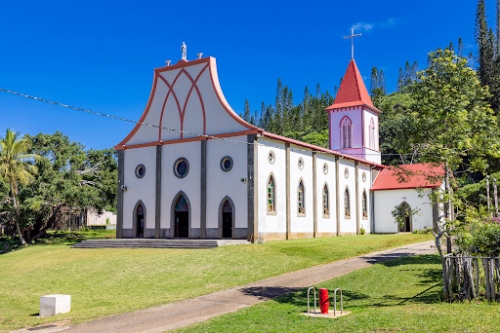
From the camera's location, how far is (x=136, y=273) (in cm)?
2005

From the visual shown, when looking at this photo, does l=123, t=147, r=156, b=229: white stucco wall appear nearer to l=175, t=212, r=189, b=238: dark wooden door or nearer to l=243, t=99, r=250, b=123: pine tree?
l=175, t=212, r=189, b=238: dark wooden door

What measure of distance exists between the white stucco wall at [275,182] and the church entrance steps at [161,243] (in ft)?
6.65

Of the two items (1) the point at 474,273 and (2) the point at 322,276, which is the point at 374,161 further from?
(1) the point at 474,273

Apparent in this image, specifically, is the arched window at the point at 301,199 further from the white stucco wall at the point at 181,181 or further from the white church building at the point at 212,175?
the white stucco wall at the point at 181,181

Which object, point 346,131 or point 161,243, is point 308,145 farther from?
point 346,131

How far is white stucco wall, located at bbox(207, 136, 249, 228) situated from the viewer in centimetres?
2812

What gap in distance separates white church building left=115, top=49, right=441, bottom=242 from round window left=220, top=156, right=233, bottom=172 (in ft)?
0.18

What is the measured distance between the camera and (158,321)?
41.4ft

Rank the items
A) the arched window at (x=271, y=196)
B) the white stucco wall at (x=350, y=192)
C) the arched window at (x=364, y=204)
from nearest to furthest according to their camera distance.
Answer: the arched window at (x=271, y=196) → the white stucco wall at (x=350, y=192) → the arched window at (x=364, y=204)

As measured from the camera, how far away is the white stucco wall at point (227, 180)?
92.3 ft

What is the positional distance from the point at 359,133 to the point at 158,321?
106ft

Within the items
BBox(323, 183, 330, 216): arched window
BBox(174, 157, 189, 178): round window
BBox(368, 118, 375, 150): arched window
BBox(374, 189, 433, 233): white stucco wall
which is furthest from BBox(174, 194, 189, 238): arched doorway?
BBox(368, 118, 375, 150): arched window

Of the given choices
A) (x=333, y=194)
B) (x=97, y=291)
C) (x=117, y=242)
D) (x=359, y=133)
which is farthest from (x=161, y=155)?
(x=359, y=133)

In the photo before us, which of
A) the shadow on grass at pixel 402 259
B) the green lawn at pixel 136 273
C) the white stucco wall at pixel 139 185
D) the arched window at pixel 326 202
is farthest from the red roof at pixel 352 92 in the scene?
the shadow on grass at pixel 402 259
